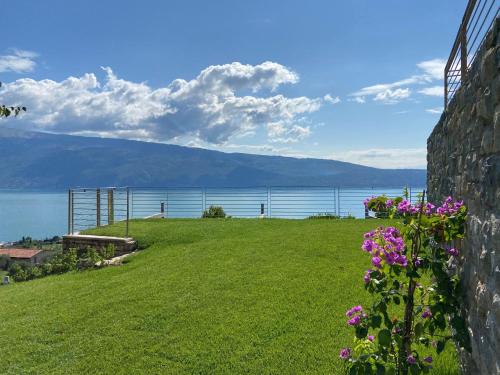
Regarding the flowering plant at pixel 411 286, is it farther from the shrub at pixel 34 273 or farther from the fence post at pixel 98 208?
the fence post at pixel 98 208

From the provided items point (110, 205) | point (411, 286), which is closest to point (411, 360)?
point (411, 286)

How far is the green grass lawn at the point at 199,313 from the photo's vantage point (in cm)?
405

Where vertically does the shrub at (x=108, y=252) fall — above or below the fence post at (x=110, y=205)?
below

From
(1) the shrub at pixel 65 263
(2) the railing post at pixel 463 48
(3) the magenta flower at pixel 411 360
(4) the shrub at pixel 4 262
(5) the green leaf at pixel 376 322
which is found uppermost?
(2) the railing post at pixel 463 48

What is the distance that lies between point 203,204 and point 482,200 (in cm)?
1503

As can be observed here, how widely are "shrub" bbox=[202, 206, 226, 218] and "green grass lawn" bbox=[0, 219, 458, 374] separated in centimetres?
653

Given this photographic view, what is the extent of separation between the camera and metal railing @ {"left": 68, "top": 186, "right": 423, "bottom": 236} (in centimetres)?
1287

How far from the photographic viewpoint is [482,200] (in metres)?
2.24

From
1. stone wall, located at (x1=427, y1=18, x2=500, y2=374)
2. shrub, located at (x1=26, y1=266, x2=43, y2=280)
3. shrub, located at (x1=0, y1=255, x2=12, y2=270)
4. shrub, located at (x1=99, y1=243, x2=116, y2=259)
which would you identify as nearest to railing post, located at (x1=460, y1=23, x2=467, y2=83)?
stone wall, located at (x1=427, y1=18, x2=500, y2=374)

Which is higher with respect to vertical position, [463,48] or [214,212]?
[463,48]

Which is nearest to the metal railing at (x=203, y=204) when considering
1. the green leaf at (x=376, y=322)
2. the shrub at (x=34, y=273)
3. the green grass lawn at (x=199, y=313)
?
the shrub at (x=34, y=273)

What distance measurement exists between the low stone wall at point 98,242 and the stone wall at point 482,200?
28.3 ft

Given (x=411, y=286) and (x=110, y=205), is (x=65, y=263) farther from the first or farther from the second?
(x=411, y=286)

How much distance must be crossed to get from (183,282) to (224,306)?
4.55ft
